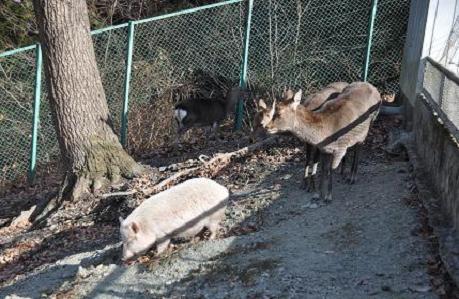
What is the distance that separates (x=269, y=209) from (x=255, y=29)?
6.02 m

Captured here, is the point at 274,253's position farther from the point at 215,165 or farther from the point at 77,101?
the point at 77,101

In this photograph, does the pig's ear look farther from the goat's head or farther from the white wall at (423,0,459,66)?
the white wall at (423,0,459,66)

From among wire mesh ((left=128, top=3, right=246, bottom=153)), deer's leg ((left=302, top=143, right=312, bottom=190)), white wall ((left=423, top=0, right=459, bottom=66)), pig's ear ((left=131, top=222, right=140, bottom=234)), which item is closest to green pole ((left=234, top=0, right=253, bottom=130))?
wire mesh ((left=128, top=3, right=246, bottom=153))

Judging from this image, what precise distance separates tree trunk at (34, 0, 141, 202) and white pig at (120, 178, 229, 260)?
2899 mm

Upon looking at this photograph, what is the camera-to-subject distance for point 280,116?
278 inches

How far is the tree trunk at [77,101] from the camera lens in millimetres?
9039

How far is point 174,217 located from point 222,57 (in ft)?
22.8

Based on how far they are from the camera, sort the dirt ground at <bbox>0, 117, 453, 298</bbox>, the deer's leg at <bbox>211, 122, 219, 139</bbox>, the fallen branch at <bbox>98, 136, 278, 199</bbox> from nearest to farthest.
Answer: the dirt ground at <bbox>0, 117, 453, 298</bbox>, the fallen branch at <bbox>98, 136, 278, 199</bbox>, the deer's leg at <bbox>211, 122, 219, 139</bbox>

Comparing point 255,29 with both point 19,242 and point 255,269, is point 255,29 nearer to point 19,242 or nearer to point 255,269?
point 19,242

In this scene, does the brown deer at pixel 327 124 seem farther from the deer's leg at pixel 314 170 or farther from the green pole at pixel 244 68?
the green pole at pixel 244 68

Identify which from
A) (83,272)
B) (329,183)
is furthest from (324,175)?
(83,272)

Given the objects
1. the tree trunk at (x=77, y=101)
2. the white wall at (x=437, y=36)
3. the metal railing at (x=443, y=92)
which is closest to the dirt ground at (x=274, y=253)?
the metal railing at (x=443, y=92)

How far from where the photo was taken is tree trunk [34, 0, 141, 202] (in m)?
9.04

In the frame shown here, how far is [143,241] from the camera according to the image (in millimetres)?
6297
